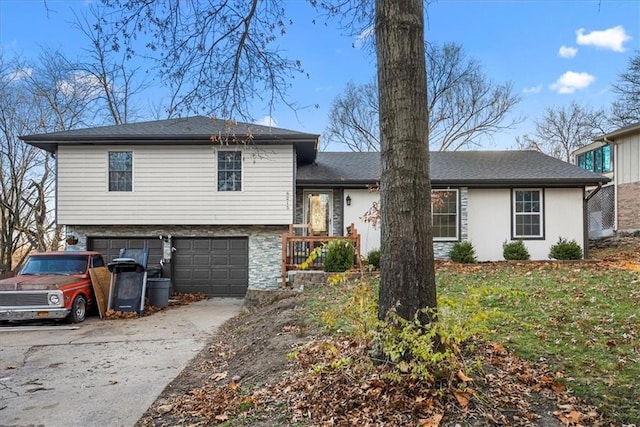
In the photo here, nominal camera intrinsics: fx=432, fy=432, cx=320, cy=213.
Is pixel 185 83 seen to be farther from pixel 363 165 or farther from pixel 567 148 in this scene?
pixel 567 148

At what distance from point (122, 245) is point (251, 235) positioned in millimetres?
3933

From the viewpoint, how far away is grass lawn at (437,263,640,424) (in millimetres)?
3391

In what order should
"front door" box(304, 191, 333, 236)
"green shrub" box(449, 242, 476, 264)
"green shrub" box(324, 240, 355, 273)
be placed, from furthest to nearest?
"front door" box(304, 191, 333, 236), "green shrub" box(449, 242, 476, 264), "green shrub" box(324, 240, 355, 273)

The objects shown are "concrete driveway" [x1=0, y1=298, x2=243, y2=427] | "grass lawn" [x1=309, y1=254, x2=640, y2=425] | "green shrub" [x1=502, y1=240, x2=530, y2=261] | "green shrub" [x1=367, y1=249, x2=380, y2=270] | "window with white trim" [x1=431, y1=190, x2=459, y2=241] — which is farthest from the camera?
"window with white trim" [x1=431, y1=190, x2=459, y2=241]

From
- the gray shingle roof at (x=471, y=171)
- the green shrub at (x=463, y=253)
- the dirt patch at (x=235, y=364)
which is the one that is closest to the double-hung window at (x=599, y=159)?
the gray shingle roof at (x=471, y=171)

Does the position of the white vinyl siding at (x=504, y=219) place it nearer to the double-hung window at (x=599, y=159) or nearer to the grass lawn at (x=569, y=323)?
the grass lawn at (x=569, y=323)

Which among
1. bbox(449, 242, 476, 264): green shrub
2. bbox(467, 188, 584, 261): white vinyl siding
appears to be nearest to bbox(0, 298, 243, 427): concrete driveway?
bbox(449, 242, 476, 264): green shrub

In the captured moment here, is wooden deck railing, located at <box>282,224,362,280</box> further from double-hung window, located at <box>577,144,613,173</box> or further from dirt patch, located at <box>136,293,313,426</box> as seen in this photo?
double-hung window, located at <box>577,144,613,173</box>

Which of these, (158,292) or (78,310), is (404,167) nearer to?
(78,310)

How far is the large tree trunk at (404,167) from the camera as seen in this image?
342 centimetres

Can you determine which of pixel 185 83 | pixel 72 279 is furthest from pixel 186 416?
pixel 72 279

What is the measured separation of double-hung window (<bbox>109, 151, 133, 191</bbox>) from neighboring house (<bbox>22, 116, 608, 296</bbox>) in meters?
0.03

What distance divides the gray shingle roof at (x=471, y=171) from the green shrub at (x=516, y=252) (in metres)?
1.86

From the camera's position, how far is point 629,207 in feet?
54.9
